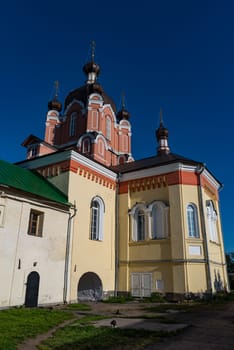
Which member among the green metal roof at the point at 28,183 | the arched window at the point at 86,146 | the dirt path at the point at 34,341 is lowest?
the dirt path at the point at 34,341

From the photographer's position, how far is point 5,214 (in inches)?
432

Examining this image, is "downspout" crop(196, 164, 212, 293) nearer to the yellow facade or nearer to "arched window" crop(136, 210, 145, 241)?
the yellow facade

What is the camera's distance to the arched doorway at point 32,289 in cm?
1118

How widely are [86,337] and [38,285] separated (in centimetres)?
616

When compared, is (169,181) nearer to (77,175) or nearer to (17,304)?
(77,175)

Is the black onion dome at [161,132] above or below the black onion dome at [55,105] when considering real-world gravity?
below

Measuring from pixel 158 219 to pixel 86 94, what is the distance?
14.2 meters

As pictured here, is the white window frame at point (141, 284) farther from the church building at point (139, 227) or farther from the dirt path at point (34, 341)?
the dirt path at point (34, 341)

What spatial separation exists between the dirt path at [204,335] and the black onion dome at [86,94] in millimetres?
19618

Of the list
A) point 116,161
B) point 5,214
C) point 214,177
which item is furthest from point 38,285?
point 116,161

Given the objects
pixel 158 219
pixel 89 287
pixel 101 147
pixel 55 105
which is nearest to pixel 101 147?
pixel 101 147

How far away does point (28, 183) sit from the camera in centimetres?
1305

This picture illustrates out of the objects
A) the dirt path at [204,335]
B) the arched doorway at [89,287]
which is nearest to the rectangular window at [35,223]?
the arched doorway at [89,287]

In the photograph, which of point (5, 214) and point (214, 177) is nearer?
point (5, 214)
